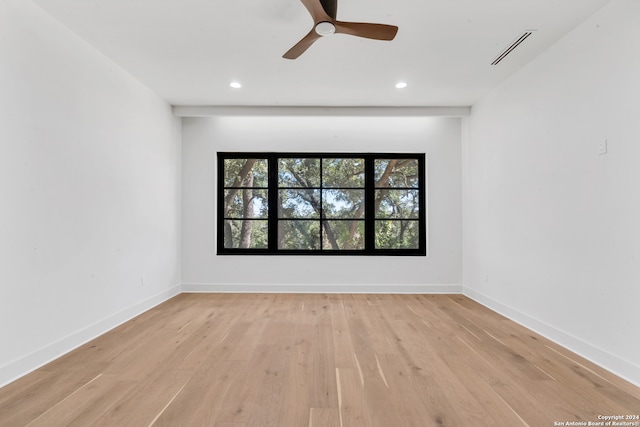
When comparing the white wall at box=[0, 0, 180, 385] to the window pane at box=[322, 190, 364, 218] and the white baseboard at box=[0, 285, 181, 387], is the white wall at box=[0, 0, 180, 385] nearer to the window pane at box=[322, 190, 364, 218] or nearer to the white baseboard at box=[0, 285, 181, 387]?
the white baseboard at box=[0, 285, 181, 387]

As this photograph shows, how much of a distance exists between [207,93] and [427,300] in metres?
3.81

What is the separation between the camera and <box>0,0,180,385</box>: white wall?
2.05 meters

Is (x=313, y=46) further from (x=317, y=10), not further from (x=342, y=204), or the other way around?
(x=342, y=204)

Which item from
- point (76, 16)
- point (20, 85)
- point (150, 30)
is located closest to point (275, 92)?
point (150, 30)

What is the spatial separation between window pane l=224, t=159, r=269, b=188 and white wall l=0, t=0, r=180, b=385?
113 cm

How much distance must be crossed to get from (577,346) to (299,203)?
11.1 ft

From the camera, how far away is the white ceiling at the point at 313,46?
227cm

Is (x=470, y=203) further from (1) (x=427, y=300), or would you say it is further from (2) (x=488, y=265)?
(1) (x=427, y=300)

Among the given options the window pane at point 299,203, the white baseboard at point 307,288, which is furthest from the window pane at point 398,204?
the white baseboard at point 307,288

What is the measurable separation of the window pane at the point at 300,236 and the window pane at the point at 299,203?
147 millimetres

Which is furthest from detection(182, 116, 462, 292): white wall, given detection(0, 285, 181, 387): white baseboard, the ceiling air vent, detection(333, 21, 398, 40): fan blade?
detection(333, 21, 398, 40): fan blade

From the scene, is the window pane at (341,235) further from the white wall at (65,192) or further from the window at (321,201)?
the white wall at (65,192)

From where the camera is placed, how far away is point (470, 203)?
4293 mm

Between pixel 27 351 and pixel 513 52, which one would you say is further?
pixel 513 52
